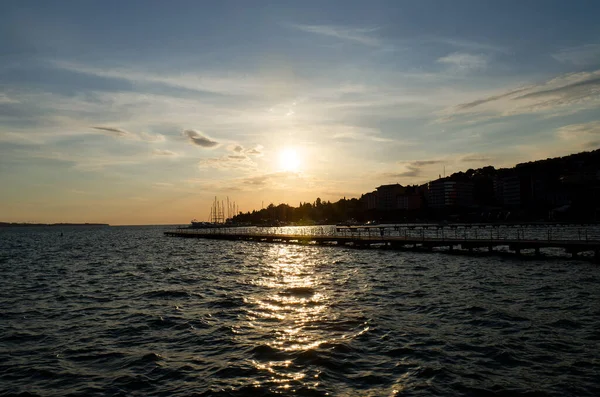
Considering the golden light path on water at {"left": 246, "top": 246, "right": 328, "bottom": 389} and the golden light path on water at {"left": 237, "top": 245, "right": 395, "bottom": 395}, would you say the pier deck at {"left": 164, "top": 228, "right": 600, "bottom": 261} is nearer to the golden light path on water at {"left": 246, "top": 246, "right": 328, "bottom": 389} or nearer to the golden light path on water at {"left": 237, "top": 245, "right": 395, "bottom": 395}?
the golden light path on water at {"left": 246, "top": 246, "right": 328, "bottom": 389}

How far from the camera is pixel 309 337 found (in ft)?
60.3

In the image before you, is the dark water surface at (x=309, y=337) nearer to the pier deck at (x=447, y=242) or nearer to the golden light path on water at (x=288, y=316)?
the golden light path on water at (x=288, y=316)

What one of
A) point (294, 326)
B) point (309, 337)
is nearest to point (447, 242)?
point (294, 326)

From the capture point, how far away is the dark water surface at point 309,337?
44.6 feet

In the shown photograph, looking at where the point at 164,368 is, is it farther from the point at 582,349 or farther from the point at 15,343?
the point at 582,349

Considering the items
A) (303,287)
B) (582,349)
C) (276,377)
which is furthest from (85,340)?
(582,349)

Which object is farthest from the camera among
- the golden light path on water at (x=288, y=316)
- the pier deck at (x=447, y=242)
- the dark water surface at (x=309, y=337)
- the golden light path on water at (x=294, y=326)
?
the pier deck at (x=447, y=242)

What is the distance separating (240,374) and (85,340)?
8.43 meters

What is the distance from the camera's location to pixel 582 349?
52.2 feet

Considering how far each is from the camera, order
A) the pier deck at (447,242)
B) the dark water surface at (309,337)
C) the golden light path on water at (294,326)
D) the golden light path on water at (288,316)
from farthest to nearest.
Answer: the pier deck at (447,242)
the golden light path on water at (288,316)
the golden light path on water at (294,326)
the dark water surface at (309,337)

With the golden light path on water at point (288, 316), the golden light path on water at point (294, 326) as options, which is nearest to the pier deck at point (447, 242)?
the golden light path on water at point (288, 316)

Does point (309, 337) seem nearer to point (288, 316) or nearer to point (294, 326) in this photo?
point (294, 326)

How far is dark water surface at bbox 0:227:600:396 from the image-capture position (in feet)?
44.6

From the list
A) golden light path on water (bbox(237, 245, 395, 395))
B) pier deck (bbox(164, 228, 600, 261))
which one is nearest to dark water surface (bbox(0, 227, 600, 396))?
golden light path on water (bbox(237, 245, 395, 395))
